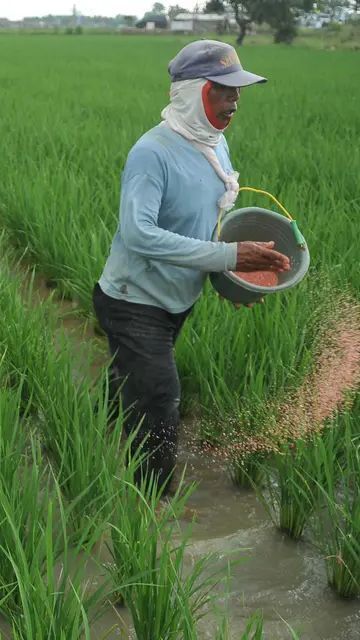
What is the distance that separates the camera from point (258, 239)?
2117mm

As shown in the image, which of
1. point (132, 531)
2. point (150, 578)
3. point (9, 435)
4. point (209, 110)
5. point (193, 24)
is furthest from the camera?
point (193, 24)

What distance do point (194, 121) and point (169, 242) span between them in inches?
12.2

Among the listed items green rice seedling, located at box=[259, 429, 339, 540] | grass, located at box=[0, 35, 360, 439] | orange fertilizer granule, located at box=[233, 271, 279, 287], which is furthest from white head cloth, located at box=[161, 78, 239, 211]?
green rice seedling, located at box=[259, 429, 339, 540]

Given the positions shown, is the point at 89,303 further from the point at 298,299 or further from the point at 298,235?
the point at 298,235

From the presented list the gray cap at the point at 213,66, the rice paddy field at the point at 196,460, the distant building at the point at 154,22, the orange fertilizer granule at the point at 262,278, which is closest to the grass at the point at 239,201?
the rice paddy field at the point at 196,460

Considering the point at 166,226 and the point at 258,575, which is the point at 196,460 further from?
the point at 166,226

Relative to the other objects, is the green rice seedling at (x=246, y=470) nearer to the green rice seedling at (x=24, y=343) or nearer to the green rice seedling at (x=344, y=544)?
the green rice seedling at (x=344, y=544)

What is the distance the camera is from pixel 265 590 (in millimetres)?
1625

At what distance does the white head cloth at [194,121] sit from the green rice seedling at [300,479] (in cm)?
64

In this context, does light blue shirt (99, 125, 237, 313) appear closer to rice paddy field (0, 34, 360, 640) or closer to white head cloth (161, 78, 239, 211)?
white head cloth (161, 78, 239, 211)

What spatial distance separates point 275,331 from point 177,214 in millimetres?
524

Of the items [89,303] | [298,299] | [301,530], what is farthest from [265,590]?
[89,303]

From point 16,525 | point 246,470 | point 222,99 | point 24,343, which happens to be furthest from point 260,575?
point 222,99

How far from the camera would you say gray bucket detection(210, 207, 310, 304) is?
189 centimetres
